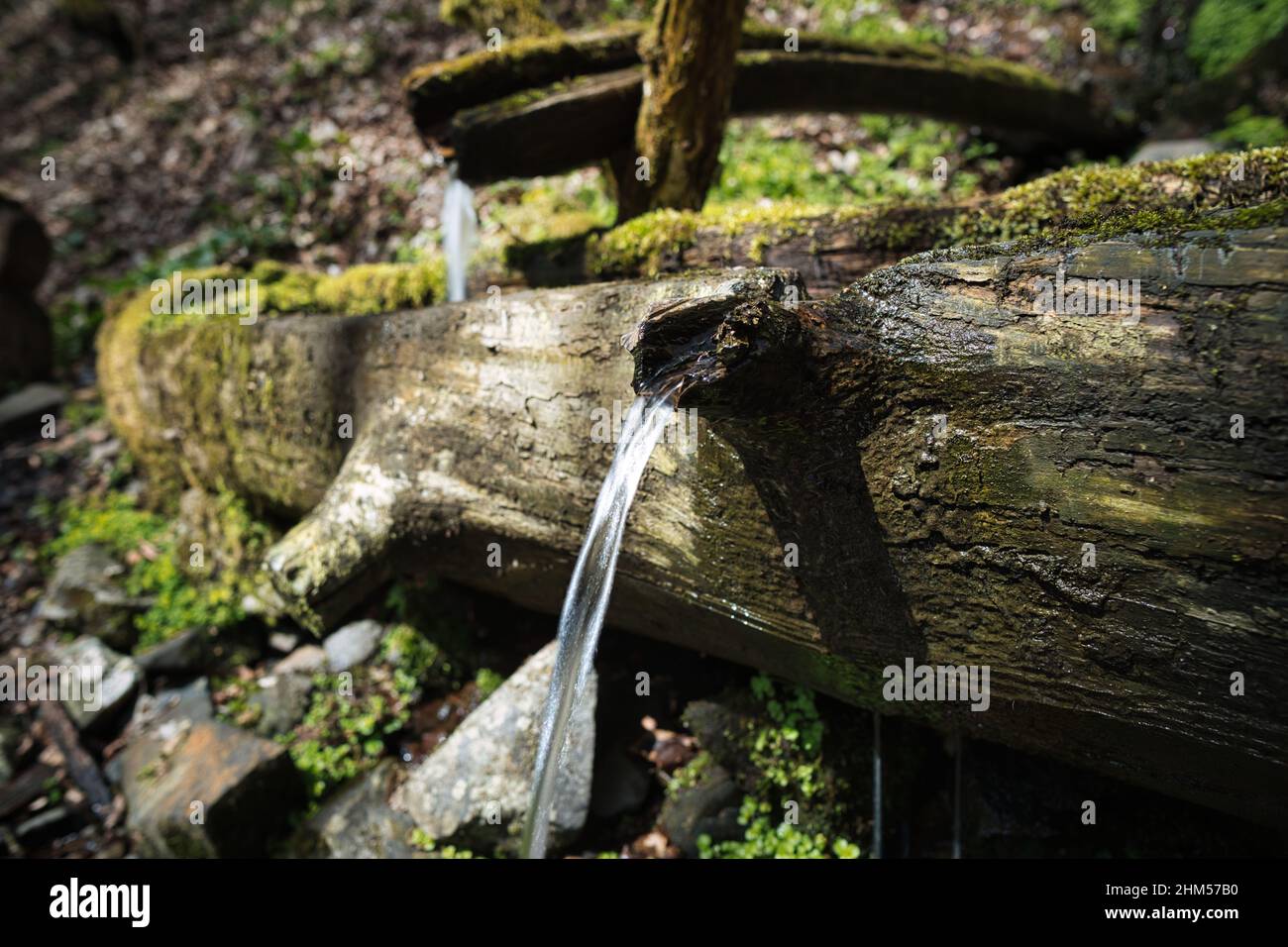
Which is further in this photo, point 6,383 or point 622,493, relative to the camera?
point 6,383

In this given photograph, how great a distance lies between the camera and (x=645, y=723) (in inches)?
135

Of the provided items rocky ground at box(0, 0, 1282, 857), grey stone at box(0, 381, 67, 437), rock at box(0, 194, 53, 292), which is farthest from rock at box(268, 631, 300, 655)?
rock at box(0, 194, 53, 292)

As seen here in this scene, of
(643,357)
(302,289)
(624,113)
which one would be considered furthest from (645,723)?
(302,289)

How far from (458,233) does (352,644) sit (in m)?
2.80

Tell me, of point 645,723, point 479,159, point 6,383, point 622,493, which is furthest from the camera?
point 6,383

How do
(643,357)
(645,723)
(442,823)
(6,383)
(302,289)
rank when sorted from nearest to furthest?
(643,357)
(442,823)
(645,723)
(302,289)
(6,383)

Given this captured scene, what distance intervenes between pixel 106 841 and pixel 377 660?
69.0 inches

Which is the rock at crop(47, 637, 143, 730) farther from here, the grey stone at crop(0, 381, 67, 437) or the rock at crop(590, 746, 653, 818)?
the grey stone at crop(0, 381, 67, 437)

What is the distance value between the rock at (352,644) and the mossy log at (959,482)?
4.78ft

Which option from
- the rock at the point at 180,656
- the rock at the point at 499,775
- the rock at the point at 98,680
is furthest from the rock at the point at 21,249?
the rock at the point at 499,775

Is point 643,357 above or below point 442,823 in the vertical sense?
above
